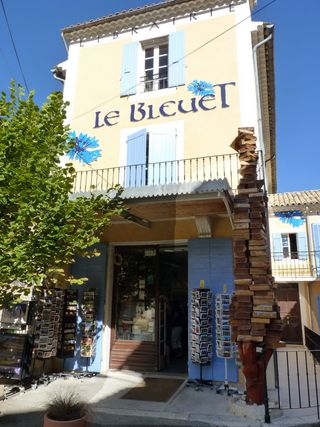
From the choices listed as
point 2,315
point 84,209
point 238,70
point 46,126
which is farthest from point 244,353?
point 238,70

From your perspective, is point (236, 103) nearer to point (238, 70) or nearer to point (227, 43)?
point (238, 70)

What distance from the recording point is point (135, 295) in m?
9.45

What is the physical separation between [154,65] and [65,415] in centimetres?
971

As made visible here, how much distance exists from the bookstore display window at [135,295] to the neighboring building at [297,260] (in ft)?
42.2

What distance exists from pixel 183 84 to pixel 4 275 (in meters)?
7.67

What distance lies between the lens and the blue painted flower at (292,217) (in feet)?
67.1

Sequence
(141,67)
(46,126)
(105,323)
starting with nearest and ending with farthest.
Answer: (46,126) < (105,323) < (141,67)

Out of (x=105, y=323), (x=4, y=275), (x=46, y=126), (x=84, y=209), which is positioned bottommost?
(x=105, y=323)

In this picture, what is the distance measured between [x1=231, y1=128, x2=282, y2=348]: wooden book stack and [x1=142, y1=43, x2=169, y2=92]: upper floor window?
4.87 metres

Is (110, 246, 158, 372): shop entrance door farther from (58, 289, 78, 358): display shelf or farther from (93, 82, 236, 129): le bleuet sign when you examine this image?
(93, 82, 236, 129): le bleuet sign

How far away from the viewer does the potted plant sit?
401 cm

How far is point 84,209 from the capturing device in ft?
17.1

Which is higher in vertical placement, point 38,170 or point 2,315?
point 38,170

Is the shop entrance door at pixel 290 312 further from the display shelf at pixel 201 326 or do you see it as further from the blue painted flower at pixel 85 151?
the blue painted flower at pixel 85 151
